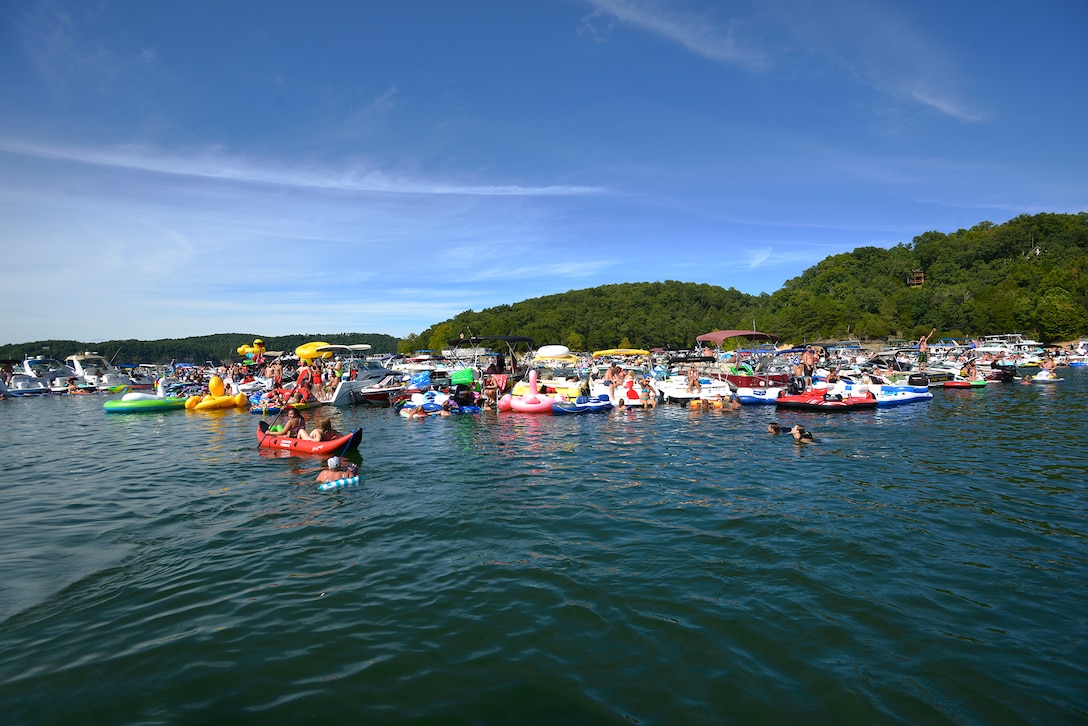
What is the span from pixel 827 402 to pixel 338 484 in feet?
72.0

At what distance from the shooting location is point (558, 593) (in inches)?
297

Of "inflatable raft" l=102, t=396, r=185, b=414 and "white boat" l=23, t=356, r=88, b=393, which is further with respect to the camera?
"white boat" l=23, t=356, r=88, b=393

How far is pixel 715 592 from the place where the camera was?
746cm

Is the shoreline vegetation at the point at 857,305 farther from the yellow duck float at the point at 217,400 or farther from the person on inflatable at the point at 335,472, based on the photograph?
the person on inflatable at the point at 335,472

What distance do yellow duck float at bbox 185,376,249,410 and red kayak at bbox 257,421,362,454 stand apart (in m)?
17.0

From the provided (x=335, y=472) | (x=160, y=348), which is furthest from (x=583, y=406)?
(x=160, y=348)

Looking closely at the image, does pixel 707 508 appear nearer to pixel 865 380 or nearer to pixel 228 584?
pixel 228 584

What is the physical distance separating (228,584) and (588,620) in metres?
5.30

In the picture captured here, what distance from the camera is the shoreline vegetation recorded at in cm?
8806

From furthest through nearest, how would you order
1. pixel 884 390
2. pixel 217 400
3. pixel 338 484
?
pixel 217 400 → pixel 884 390 → pixel 338 484

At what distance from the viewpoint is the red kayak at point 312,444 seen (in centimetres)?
1653

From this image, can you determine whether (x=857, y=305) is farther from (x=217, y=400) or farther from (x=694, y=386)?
(x=217, y=400)

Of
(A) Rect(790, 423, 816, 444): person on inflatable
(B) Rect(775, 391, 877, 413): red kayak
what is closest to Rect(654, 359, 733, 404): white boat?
(B) Rect(775, 391, 877, 413): red kayak

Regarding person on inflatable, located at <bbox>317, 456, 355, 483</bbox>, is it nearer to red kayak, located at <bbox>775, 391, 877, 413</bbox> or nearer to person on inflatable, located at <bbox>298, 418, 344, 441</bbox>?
person on inflatable, located at <bbox>298, 418, 344, 441</bbox>
